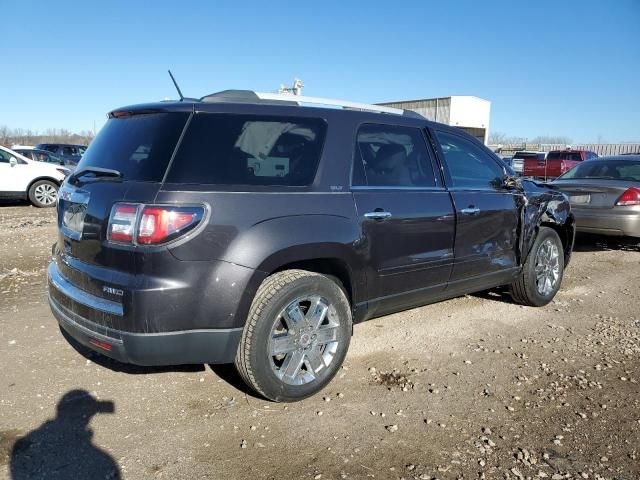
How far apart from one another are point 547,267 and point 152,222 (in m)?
4.16

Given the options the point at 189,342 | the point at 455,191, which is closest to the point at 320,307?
the point at 189,342

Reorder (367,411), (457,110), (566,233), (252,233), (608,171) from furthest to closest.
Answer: (457,110) → (608,171) → (566,233) → (367,411) → (252,233)

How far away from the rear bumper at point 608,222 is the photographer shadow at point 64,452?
718 cm

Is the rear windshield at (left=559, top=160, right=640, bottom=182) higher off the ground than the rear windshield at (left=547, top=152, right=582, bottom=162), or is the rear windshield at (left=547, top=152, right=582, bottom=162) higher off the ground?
the rear windshield at (left=547, top=152, right=582, bottom=162)

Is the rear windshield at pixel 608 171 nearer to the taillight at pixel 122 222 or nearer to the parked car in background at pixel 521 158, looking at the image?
the taillight at pixel 122 222

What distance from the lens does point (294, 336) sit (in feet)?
10.2

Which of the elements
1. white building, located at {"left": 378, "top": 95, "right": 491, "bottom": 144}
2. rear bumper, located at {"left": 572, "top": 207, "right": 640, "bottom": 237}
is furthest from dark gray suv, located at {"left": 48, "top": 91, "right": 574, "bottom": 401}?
white building, located at {"left": 378, "top": 95, "right": 491, "bottom": 144}

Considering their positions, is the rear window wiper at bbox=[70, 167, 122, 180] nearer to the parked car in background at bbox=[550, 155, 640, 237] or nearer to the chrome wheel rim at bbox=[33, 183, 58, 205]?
the parked car in background at bbox=[550, 155, 640, 237]

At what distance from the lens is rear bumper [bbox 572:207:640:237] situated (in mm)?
7305

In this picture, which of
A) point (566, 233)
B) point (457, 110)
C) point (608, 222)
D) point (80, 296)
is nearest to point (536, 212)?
point (566, 233)

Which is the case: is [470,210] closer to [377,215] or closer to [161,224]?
[377,215]

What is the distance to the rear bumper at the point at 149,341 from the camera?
2.66 m

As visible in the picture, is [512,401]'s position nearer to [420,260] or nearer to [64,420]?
[420,260]

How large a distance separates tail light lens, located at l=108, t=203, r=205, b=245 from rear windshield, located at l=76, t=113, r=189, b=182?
0.65ft
